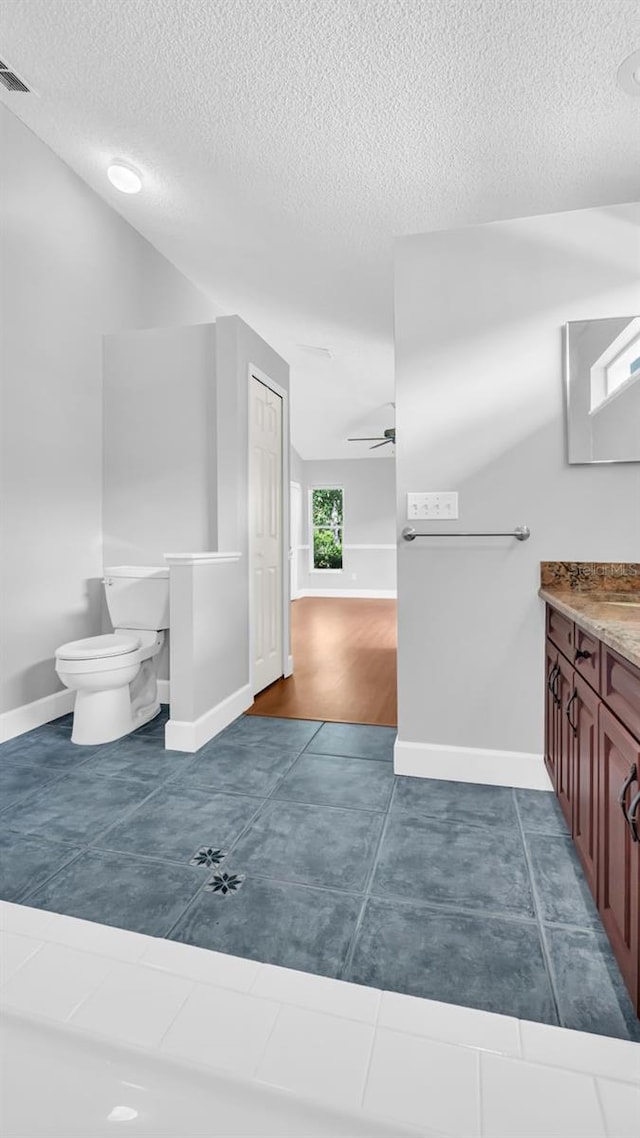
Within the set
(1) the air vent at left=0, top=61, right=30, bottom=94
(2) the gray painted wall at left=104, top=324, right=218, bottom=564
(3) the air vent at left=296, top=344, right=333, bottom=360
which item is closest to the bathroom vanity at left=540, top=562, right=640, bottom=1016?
(2) the gray painted wall at left=104, top=324, right=218, bottom=564

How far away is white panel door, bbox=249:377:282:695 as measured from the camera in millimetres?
3432

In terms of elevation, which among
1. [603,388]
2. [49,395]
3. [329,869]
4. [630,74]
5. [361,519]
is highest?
[630,74]

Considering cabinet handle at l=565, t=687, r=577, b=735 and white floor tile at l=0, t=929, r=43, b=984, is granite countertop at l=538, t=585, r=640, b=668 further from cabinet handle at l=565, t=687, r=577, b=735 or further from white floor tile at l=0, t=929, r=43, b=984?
white floor tile at l=0, t=929, r=43, b=984

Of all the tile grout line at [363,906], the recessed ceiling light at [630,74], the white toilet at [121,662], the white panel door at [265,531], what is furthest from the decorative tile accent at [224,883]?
the recessed ceiling light at [630,74]

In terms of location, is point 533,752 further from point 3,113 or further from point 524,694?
point 3,113

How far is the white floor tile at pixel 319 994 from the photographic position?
70 cm

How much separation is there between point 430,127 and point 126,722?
9.72ft

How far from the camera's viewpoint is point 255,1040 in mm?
649

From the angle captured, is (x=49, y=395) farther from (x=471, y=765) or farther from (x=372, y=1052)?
(x=372, y=1052)

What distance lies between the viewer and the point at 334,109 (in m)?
2.22

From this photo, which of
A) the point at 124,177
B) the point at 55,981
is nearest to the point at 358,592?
the point at 124,177

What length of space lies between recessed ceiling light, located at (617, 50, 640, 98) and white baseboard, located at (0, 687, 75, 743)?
11.8ft

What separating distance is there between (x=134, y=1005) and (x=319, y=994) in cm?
23

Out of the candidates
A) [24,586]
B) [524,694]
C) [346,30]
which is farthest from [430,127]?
[24,586]
